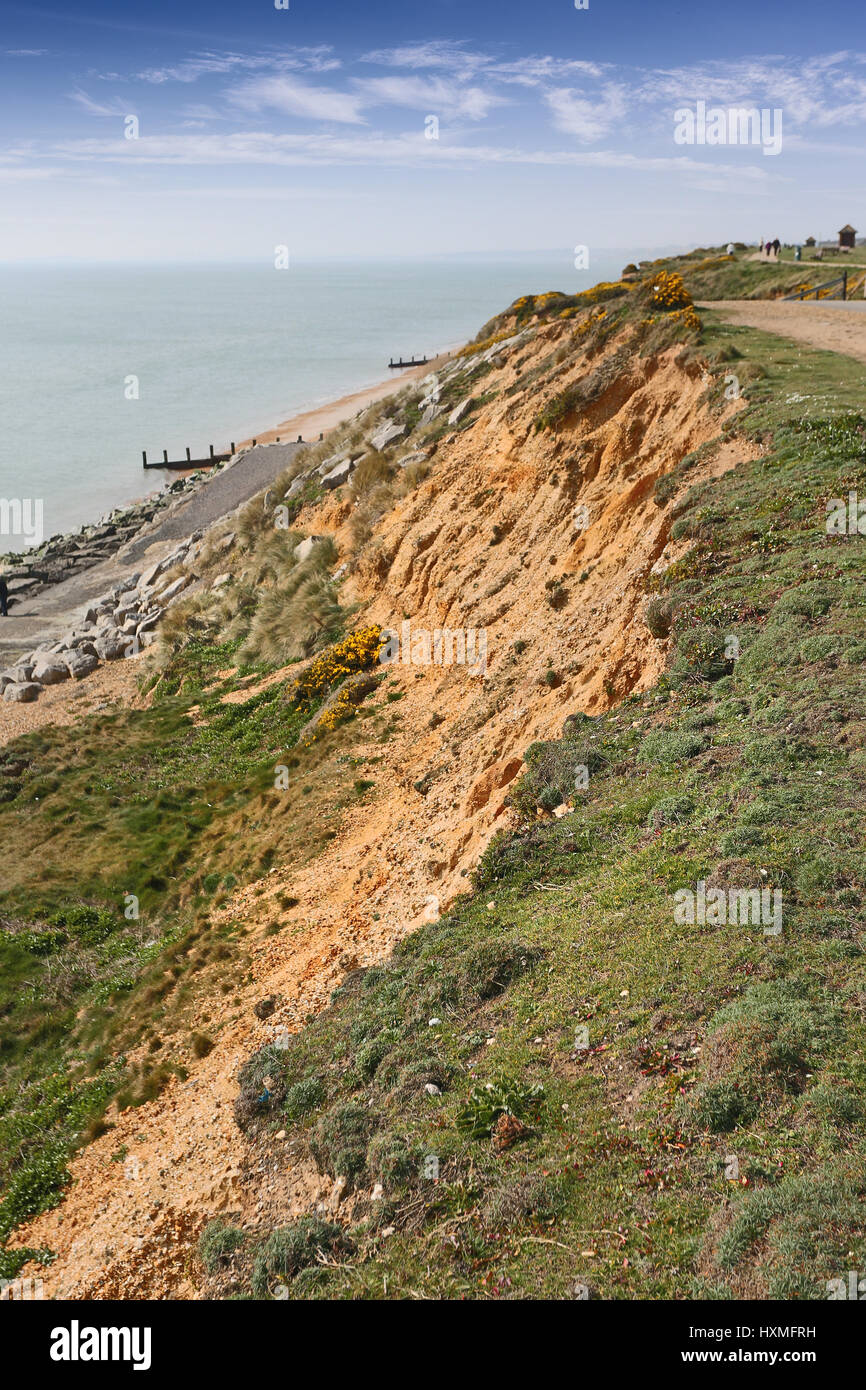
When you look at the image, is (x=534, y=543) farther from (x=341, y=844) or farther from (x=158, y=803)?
(x=158, y=803)

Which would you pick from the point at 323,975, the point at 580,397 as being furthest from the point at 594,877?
the point at 580,397

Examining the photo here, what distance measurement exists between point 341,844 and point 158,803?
7.04 metres

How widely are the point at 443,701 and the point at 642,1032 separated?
38.2 feet

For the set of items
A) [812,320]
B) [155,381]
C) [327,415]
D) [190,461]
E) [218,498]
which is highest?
[155,381]

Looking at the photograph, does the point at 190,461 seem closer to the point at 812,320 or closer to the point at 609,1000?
the point at 812,320

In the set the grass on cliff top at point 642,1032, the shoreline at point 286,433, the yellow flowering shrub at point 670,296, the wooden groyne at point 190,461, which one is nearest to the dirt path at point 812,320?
the yellow flowering shrub at point 670,296

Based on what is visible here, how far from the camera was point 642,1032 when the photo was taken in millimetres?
6492

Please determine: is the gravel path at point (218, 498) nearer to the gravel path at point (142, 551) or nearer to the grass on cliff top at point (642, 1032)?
the gravel path at point (142, 551)

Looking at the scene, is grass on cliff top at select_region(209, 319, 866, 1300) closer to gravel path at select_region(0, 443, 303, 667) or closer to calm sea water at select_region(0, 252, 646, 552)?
gravel path at select_region(0, 443, 303, 667)

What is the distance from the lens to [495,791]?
Result: 12438mm

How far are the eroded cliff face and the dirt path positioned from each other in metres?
4.56

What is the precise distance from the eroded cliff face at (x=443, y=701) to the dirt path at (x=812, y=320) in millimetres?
4556

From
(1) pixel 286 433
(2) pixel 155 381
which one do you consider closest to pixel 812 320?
(1) pixel 286 433

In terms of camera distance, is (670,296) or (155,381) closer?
(670,296)
